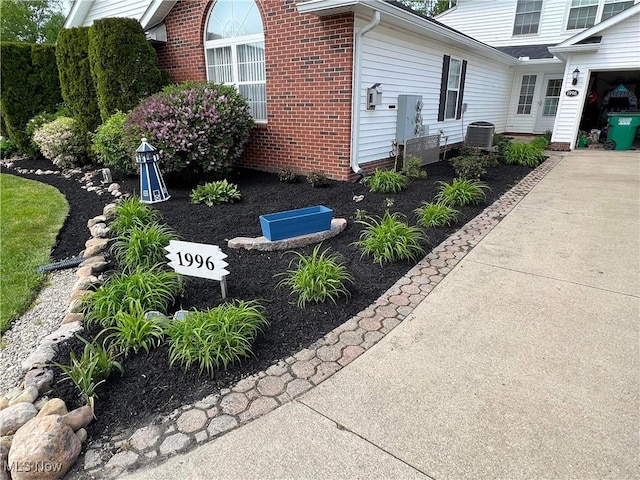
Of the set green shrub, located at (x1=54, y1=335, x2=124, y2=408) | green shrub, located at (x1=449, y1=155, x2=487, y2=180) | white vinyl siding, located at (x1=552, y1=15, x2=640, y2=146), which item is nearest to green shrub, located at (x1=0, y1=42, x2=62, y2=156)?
green shrub, located at (x1=54, y1=335, x2=124, y2=408)

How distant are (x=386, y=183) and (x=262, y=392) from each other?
15.2 feet

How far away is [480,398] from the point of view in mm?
2094

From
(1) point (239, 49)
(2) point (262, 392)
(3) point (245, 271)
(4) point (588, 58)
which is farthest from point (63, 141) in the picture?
(4) point (588, 58)

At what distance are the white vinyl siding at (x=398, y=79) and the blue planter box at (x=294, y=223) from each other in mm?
2874

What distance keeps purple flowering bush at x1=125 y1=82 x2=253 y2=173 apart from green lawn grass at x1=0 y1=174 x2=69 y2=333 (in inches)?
65.9

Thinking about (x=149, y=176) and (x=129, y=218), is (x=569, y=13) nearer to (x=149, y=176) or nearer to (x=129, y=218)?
(x=149, y=176)

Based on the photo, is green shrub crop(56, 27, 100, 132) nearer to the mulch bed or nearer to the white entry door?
the mulch bed

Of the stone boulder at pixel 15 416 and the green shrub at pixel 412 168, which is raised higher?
the green shrub at pixel 412 168

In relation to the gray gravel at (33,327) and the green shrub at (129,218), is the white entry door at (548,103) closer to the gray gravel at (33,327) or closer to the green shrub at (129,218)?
the green shrub at (129,218)

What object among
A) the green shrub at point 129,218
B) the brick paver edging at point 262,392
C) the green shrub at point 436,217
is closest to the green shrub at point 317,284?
the brick paver edging at point 262,392

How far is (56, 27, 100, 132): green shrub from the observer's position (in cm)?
766

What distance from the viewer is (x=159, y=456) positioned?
1.77m

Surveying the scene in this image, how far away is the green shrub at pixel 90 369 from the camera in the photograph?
2078 mm

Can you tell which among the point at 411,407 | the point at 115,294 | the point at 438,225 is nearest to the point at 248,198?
the point at 438,225
